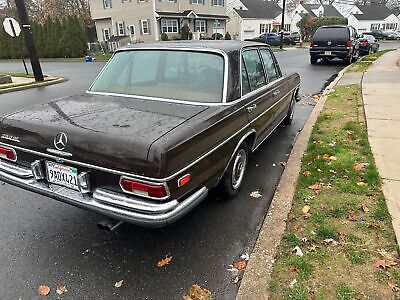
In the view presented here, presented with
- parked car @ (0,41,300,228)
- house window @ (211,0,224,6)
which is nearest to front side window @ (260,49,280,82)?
parked car @ (0,41,300,228)

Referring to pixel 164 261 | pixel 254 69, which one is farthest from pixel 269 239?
pixel 254 69

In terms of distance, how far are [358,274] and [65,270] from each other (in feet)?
7.80

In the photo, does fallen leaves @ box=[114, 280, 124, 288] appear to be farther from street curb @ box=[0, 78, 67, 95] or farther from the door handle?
street curb @ box=[0, 78, 67, 95]

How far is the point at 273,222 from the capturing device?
128 inches

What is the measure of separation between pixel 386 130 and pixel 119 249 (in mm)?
4909

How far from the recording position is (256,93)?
4.05 metres

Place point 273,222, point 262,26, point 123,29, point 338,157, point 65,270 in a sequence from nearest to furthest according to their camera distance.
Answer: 1. point 65,270
2. point 273,222
3. point 338,157
4. point 123,29
5. point 262,26

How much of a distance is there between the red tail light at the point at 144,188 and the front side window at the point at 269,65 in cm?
296

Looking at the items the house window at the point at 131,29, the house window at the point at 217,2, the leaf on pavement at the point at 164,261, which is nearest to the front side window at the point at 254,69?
the leaf on pavement at the point at 164,261

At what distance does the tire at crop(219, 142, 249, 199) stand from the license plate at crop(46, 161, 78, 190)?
5.10 ft

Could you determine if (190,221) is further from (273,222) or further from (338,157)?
(338,157)

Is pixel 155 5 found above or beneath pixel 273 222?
above

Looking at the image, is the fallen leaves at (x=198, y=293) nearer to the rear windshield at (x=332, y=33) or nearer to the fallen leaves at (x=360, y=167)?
the fallen leaves at (x=360, y=167)

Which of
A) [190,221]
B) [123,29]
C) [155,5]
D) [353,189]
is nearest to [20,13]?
[190,221]
